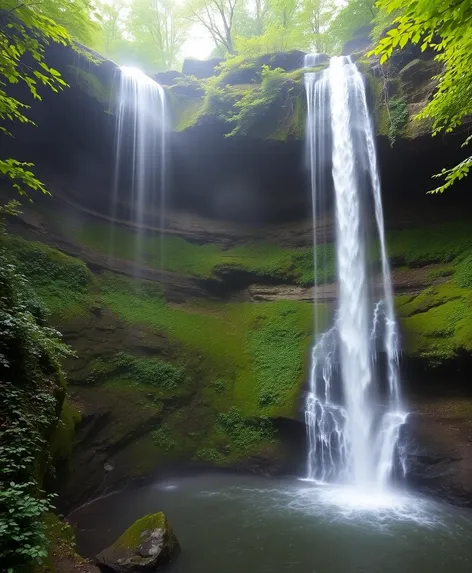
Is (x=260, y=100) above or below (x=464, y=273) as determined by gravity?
above

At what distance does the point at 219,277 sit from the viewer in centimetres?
1580

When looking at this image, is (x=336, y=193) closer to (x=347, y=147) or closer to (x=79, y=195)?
(x=347, y=147)

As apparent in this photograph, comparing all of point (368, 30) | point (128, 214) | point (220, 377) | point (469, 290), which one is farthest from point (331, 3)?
point (220, 377)

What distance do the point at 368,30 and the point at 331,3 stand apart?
3.07m

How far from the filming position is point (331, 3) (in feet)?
72.6

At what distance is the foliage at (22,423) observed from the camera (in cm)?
322

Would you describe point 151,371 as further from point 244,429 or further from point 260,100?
point 260,100

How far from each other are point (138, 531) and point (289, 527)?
8.85 feet

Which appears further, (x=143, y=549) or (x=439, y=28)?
(x=143, y=549)

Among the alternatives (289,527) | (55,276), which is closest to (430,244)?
(289,527)

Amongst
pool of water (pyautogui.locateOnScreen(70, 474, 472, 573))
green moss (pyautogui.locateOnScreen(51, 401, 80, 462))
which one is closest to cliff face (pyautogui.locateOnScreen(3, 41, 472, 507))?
pool of water (pyautogui.locateOnScreen(70, 474, 472, 573))

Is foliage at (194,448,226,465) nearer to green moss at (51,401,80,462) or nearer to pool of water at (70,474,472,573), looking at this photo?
pool of water at (70,474,472,573)

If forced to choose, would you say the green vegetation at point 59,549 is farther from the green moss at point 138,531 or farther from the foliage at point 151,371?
the foliage at point 151,371

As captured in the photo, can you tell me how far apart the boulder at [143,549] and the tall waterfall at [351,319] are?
4829mm
